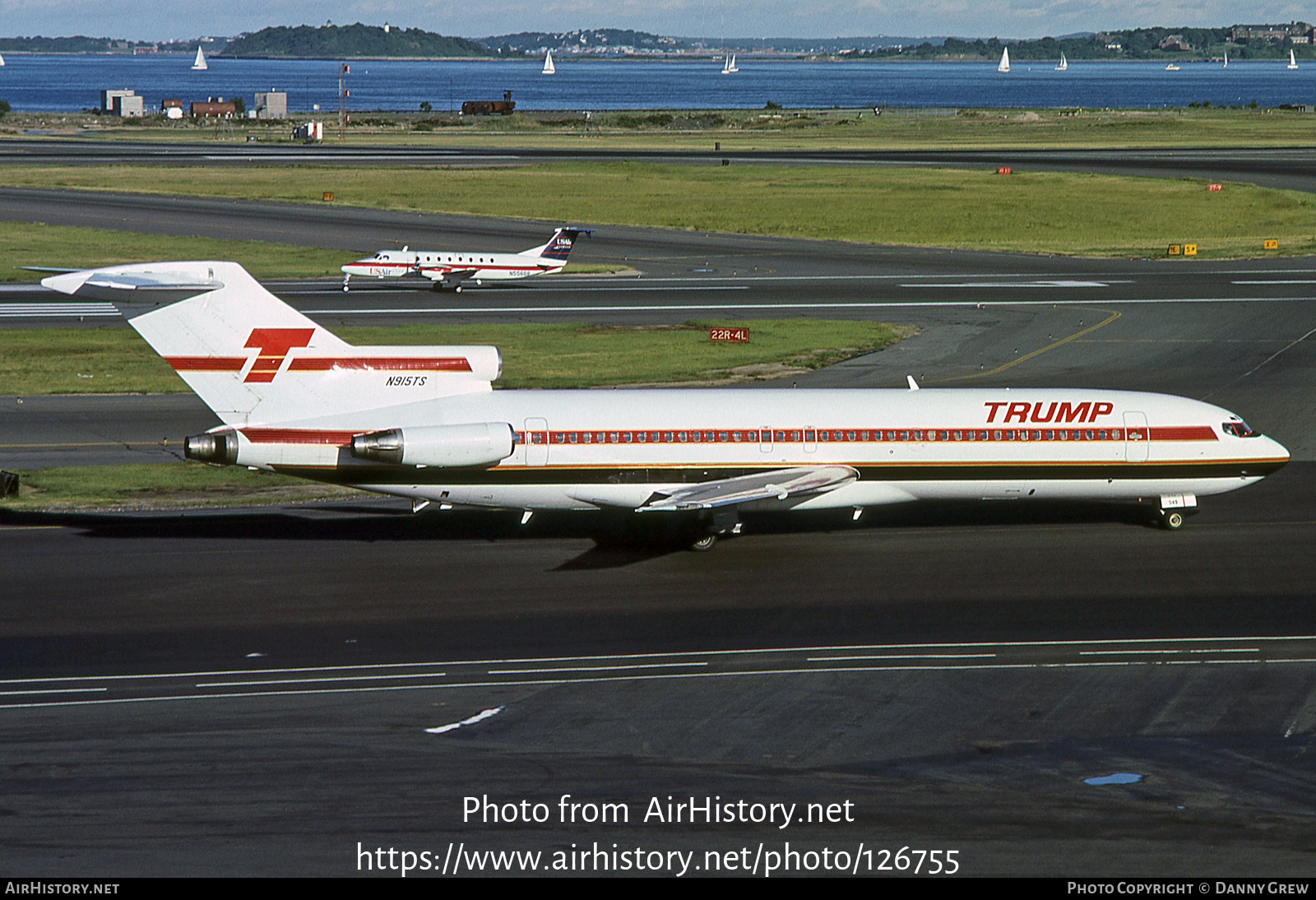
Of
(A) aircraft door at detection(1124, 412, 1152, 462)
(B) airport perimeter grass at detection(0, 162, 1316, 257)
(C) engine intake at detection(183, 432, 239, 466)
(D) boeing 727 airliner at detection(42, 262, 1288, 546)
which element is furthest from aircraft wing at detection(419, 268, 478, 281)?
(A) aircraft door at detection(1124, 412, 1152, 462)

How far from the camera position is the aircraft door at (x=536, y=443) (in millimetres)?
29875

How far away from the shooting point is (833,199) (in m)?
104

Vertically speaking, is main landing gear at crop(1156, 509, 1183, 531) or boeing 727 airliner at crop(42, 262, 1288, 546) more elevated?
boeing 727 airliner at crop(42, 262, 1288, 546)

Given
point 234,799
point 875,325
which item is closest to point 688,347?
point 875,325

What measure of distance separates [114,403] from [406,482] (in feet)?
68.4

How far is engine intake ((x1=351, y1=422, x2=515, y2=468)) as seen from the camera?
28.7m

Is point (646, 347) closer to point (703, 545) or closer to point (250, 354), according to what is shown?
point (703, 545)

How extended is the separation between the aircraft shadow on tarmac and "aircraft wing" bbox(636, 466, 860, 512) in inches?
85.3

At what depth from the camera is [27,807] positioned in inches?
709

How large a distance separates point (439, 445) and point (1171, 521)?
18.0m

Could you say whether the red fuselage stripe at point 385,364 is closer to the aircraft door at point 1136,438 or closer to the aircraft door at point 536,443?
the aircraft door at point 536,443

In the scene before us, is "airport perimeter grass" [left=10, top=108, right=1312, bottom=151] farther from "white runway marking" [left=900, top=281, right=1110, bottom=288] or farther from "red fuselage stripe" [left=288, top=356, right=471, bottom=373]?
"red fuselage stripe" [left=288, top=356, right=471, bottom=373]

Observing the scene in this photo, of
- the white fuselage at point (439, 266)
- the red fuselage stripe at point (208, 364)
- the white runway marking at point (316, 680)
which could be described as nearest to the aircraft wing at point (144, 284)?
the red fuselage stripe at point (208, 364)

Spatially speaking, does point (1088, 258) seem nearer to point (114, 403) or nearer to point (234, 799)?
point (114, 403)
